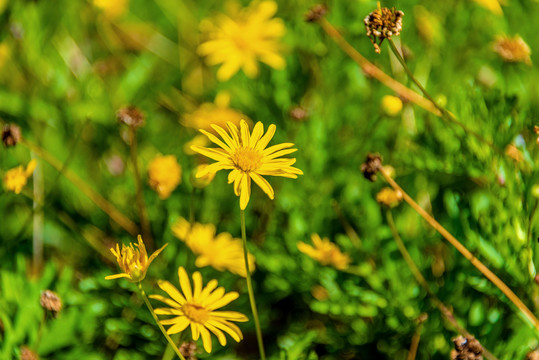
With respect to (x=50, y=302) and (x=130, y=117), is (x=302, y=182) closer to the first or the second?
(x=130, y=117)

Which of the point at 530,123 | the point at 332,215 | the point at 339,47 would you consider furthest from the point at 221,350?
the point at 339,47

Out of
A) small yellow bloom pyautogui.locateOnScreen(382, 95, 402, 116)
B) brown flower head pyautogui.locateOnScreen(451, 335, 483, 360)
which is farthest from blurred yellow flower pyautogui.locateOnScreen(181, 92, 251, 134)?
brown flower head pyautogui.locateOnScreen(451, 335, 483, 360)

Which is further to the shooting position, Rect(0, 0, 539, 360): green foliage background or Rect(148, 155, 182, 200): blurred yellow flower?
Rect(148, 155, 182, 200): blurred yellow flower

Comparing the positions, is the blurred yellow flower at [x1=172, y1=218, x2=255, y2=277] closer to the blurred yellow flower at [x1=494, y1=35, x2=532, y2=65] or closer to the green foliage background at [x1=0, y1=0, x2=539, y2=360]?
the green foliage background at [x1=0, y1=0, x2=539, y2=360]

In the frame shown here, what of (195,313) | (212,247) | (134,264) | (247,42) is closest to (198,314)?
(195,313)

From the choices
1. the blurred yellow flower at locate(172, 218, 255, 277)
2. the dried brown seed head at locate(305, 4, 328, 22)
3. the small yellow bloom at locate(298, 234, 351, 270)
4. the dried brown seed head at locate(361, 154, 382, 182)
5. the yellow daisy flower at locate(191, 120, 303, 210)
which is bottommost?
the blurred yellow flower at locate(172, 218, 255, 277)

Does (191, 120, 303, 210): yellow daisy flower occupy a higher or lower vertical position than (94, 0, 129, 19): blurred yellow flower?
higher
